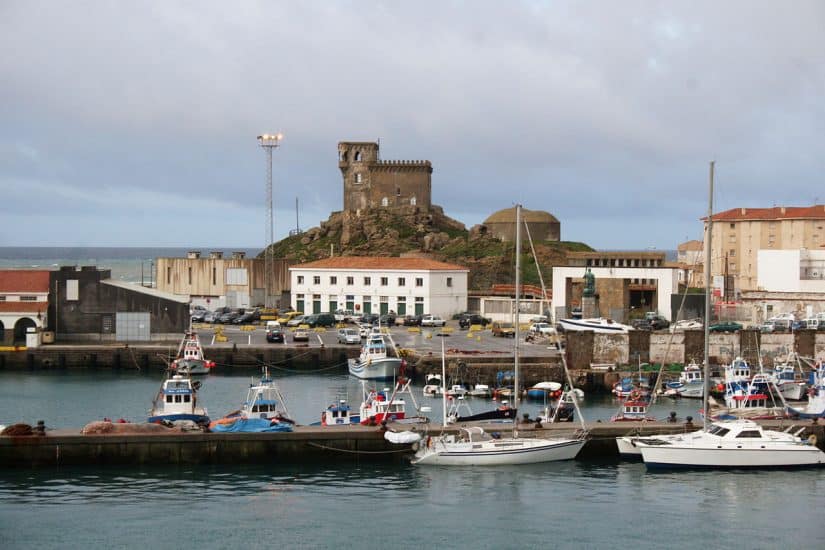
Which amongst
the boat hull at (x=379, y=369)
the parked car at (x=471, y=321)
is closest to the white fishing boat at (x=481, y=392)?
the boat hull at (x=379, y=369)

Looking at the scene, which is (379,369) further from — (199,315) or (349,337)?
(199,315)

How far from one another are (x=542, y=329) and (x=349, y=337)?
39.7 ft

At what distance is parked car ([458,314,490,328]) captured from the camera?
85.9 m

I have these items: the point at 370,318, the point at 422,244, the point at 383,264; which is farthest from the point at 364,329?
the point at 422,244

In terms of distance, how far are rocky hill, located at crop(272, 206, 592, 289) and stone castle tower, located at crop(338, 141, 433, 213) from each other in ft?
4.46

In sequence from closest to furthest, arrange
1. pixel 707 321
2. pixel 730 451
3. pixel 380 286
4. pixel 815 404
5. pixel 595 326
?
1. pixel 730 451
2. pixel 707 321
3. pixel 815 404
4. pixel 595 326
5. pixel 380 286

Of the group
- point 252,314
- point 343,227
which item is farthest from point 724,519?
point 343,227

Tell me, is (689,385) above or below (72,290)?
below

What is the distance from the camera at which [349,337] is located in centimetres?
7531

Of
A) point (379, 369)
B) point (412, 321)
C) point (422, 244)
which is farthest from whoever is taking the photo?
point (422, 244)

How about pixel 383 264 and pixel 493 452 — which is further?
pixel 383 264

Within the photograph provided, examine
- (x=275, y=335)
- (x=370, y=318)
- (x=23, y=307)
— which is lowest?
(x=275, y=335)

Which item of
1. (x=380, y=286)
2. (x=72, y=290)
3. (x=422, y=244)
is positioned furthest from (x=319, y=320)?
(x=422, y=244)

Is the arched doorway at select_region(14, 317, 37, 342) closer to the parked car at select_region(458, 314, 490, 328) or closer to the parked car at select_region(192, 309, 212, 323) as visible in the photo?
the parked car at select_region(192, 309, 212, 323)
